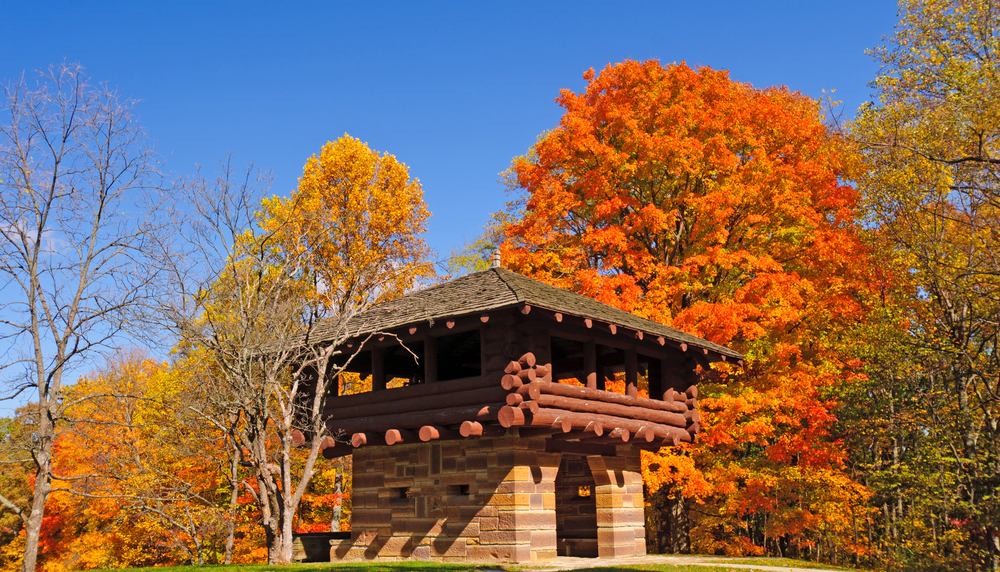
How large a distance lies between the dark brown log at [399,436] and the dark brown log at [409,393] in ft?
2.01

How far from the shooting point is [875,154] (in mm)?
18219

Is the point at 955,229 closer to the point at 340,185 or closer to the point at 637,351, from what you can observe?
the point at 637,351

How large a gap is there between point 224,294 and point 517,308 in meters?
7.42

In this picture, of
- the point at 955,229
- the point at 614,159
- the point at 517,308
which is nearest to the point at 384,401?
the point at 517,308

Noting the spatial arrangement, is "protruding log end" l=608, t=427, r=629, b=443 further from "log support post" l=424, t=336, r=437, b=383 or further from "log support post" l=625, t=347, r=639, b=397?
"log support post" l=424, t=336, r=437, b=383

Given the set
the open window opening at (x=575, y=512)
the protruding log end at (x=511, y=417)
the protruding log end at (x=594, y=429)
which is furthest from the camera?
the open window opening at (x=575, y=512)

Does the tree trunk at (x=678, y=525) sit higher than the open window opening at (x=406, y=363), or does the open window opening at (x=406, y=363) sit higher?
the open window opening at (x=406, y=363)

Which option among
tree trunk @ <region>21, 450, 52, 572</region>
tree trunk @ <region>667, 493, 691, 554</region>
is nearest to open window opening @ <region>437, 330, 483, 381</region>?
tree trunk @ <region>667, 493, 691, 554</region>

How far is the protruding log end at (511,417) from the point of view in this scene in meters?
12.0

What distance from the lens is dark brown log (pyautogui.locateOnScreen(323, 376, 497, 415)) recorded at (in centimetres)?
1279

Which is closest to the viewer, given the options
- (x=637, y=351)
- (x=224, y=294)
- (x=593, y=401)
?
(x=593, y=401)

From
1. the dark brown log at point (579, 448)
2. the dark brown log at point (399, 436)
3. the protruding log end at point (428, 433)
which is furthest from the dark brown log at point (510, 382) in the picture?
the dark brown log at point (399, 436)

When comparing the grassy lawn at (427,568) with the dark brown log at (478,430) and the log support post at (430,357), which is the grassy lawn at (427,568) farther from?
the log support post at (430,357)

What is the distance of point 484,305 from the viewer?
12.4 m
